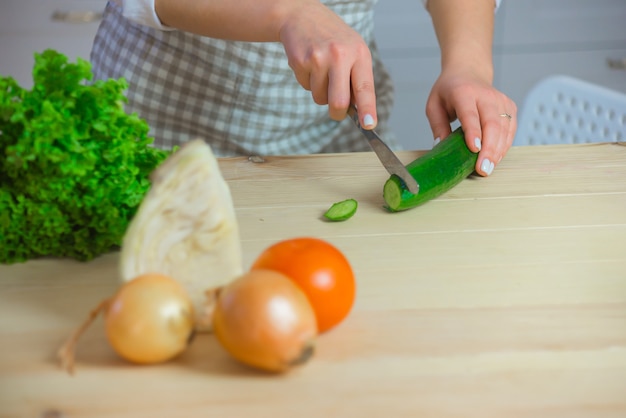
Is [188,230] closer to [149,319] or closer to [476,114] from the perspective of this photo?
[149,319]

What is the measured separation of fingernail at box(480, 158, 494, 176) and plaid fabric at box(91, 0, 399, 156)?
1.65 feet

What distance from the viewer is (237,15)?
1.13 meters

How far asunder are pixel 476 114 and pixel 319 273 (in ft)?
2.08

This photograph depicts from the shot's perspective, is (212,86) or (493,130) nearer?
(493,130)

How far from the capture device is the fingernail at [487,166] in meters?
1.17

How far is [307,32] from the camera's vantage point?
108cm

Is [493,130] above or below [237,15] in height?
below

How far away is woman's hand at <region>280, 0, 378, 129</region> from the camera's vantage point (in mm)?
1061

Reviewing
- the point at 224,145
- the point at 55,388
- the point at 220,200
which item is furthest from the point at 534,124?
the point at 55,388

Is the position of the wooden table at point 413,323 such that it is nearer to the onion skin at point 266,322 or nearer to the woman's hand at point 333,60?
the onion skin at point 266,322

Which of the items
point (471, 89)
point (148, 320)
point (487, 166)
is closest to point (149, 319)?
point (148, 320)

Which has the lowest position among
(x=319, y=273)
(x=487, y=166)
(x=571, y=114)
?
(x=571, y=114)

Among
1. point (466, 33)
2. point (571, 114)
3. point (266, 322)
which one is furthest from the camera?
point (571, 114)

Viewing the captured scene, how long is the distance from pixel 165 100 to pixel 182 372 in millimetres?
934
